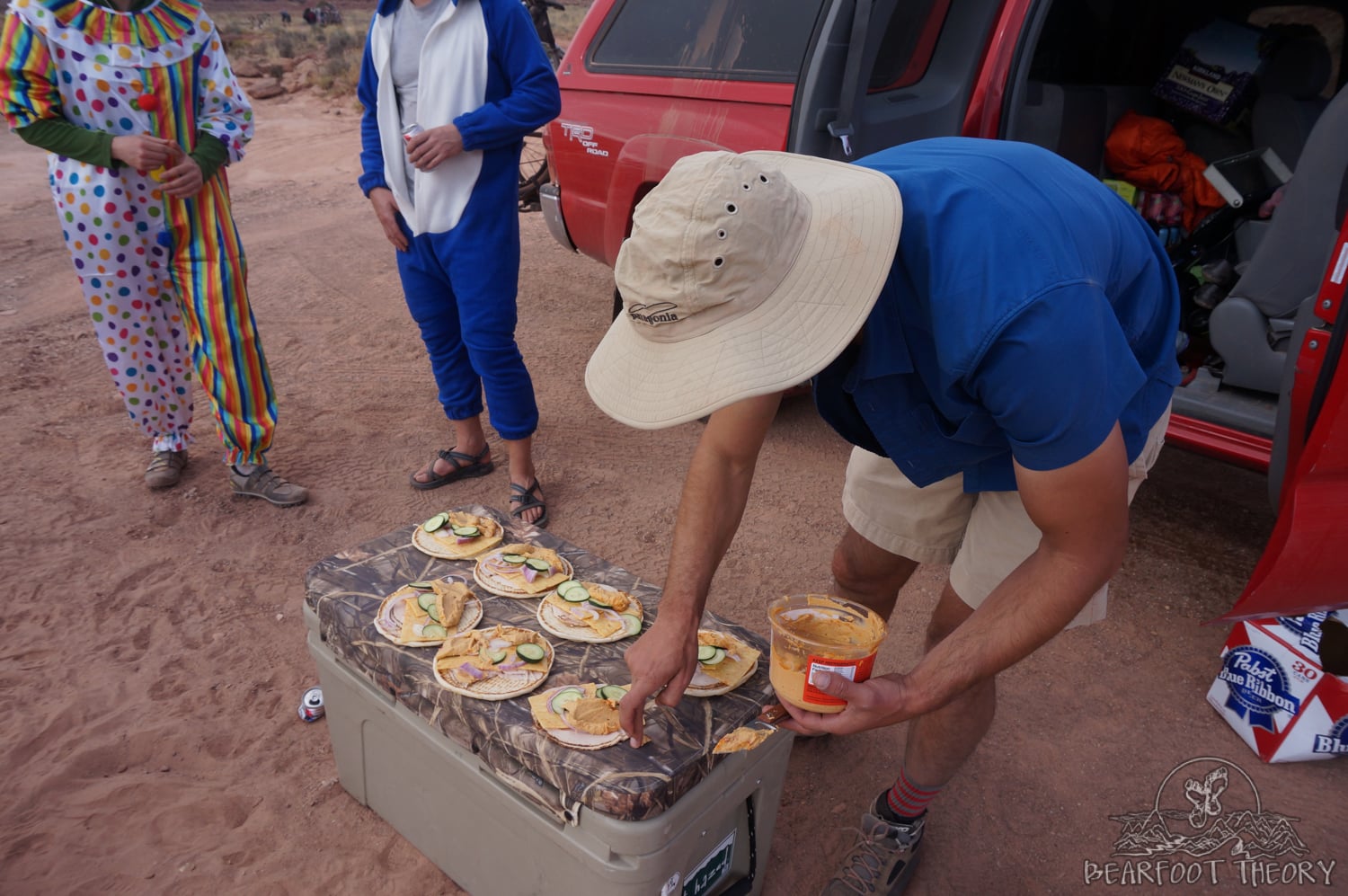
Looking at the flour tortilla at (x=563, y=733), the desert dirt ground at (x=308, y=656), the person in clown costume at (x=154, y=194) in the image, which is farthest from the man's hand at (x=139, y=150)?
the flour tortilla at (x=563, y=733)

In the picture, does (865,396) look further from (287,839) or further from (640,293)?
(287,839)

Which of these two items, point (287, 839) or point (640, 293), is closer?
point (640, 293)

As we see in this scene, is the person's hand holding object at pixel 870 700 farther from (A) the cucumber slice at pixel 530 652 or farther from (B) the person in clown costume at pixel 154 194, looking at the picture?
(B) the person in clown costume at pixel 154 194

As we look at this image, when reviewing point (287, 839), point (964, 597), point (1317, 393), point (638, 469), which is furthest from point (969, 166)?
point (638, 469)

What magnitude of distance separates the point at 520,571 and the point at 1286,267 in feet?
8.40

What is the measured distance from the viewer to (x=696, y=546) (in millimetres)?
1662

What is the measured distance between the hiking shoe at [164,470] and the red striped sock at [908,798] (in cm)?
290

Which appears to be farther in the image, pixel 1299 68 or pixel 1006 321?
pixel 1299 68

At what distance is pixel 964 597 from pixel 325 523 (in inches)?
95.4

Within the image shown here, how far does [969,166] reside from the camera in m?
1.32

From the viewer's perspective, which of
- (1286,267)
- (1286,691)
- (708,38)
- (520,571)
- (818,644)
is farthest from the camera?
(708,38)

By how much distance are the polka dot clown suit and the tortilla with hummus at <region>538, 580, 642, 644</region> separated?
1.97 metres

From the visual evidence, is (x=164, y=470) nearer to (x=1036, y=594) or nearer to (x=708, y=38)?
(x=708, y=38)

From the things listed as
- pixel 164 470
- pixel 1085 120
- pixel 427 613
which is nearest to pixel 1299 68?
pixel 1085 120
